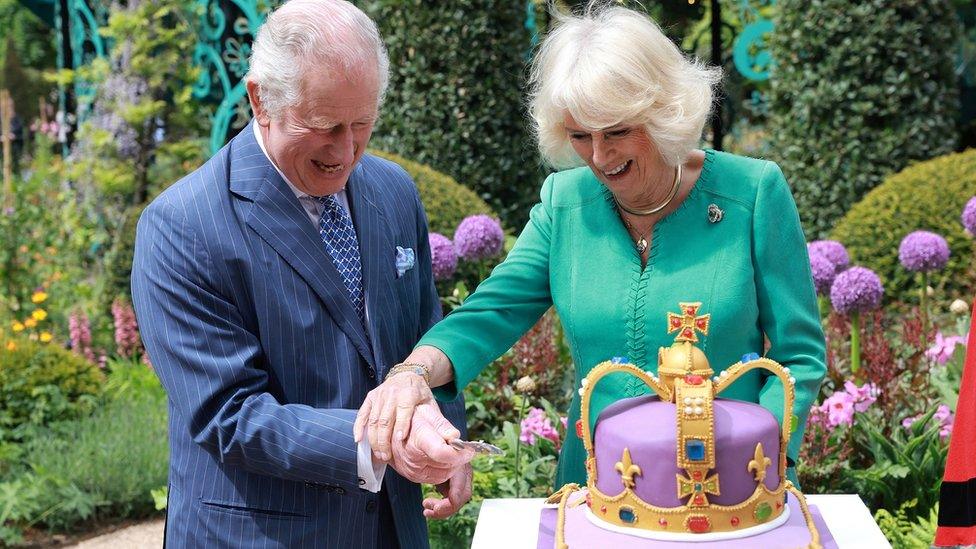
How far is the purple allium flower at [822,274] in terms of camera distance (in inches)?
178

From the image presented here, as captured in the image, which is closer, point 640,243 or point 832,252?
point 640,243

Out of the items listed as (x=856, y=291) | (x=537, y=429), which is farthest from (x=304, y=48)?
(x=856, y=291)

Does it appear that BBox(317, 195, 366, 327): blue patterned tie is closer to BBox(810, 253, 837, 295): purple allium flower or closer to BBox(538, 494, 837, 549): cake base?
BBox(538, 494, 837, 549): cake base

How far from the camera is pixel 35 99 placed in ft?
58.0

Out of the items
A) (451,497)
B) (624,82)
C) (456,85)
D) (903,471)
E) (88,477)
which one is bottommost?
(88,477)

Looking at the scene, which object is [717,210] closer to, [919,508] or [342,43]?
[342,43]

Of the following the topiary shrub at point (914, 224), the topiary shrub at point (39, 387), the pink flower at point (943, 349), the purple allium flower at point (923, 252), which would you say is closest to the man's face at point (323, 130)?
the pink flower at point (943, 349)

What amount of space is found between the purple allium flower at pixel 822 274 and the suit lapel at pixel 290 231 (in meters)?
2.71

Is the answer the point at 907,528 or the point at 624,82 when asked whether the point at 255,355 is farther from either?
the point at 907,528

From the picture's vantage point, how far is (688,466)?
190cm

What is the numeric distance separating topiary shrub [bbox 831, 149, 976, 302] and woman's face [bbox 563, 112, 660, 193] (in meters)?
4.06

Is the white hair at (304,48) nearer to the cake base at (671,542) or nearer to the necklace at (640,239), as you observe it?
the necklace at (640,239)

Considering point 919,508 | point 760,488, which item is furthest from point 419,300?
point 919,508

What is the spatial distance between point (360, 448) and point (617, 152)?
766mm
